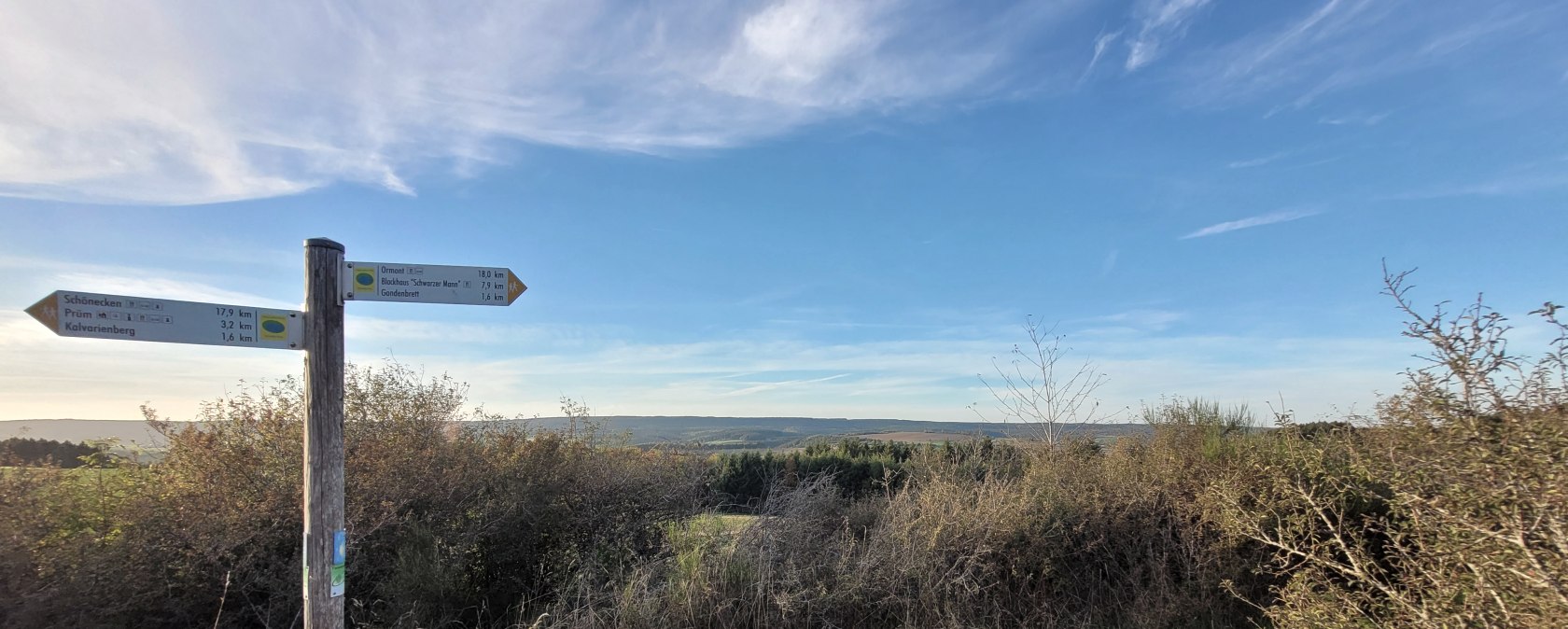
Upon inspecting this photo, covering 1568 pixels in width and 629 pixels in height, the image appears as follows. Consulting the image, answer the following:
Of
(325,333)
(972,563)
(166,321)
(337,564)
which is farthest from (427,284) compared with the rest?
(972,563)

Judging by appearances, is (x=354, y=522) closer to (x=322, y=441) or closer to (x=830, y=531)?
(x=322, y=441)

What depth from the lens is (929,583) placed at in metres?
5.53

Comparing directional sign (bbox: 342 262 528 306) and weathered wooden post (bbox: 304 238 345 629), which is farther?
directional sign (bbox: 342 262 528 306)

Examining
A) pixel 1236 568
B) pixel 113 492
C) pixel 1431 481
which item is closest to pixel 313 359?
pixel 113 492

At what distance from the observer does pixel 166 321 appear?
2.76 metres

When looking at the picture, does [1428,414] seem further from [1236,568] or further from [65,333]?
[65,333]

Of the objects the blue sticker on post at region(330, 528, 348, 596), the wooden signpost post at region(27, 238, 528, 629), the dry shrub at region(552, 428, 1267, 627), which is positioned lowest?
the dry shrub at region(552, 428, 1267, 627)

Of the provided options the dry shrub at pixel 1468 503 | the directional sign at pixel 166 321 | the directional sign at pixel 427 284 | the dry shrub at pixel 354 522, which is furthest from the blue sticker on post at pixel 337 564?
the dry shrub at pixel 1468 503

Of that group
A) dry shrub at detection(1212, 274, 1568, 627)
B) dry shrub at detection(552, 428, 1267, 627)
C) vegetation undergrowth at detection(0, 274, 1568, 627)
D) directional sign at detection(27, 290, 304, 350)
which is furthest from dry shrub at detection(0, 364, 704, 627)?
dry shrub at detection(1212, 274, 1568, 627)

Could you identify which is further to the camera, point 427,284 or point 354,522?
point 354,522

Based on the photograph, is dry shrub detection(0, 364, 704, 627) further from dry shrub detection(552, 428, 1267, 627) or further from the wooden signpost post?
the wooden signpost post

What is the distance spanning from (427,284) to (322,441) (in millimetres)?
819

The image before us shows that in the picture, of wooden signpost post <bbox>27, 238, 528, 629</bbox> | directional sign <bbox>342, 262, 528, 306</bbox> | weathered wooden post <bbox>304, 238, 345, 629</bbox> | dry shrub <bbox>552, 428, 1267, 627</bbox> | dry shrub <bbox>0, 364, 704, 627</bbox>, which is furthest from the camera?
dry shrub <bbox>552, 428, 1267, 627</bbox>

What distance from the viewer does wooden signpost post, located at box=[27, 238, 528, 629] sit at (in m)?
2.93
